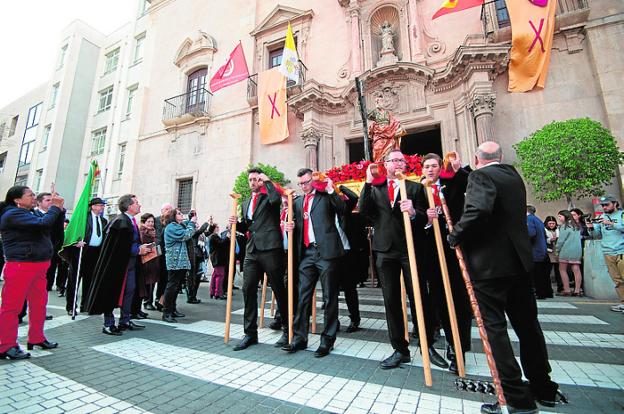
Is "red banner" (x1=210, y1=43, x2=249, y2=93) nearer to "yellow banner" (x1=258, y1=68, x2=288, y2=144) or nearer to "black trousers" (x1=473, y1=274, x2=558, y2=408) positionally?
"yellow banner" (x1=258, y1=68, x2=288, y2=144)

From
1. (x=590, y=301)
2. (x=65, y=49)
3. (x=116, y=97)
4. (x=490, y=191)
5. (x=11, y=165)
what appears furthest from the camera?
(x=11, y=165)

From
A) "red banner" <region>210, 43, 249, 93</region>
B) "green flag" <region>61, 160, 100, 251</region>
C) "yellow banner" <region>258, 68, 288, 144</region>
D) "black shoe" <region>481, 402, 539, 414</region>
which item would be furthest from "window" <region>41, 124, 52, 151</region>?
"black shoe" <region>481, 402, 539, 414</region>

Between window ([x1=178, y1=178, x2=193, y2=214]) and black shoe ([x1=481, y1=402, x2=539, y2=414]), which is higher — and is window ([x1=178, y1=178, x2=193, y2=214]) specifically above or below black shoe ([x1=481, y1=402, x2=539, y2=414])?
above

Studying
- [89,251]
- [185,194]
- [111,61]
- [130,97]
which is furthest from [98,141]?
[89,251]

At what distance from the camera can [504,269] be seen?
2223 millimetres

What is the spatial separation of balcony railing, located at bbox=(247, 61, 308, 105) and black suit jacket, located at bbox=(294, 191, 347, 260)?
10.7 m

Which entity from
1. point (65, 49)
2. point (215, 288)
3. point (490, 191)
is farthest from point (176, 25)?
point (490, 191)

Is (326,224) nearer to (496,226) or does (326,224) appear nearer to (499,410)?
(496,226)

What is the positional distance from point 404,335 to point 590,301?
562 centimetres

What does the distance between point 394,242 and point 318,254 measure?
1006mm

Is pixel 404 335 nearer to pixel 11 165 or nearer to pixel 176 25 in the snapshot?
pixel 176 25

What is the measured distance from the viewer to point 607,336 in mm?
3736

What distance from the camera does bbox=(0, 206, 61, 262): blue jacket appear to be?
3496 millimetres

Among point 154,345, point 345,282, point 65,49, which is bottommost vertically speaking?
point 154,345
